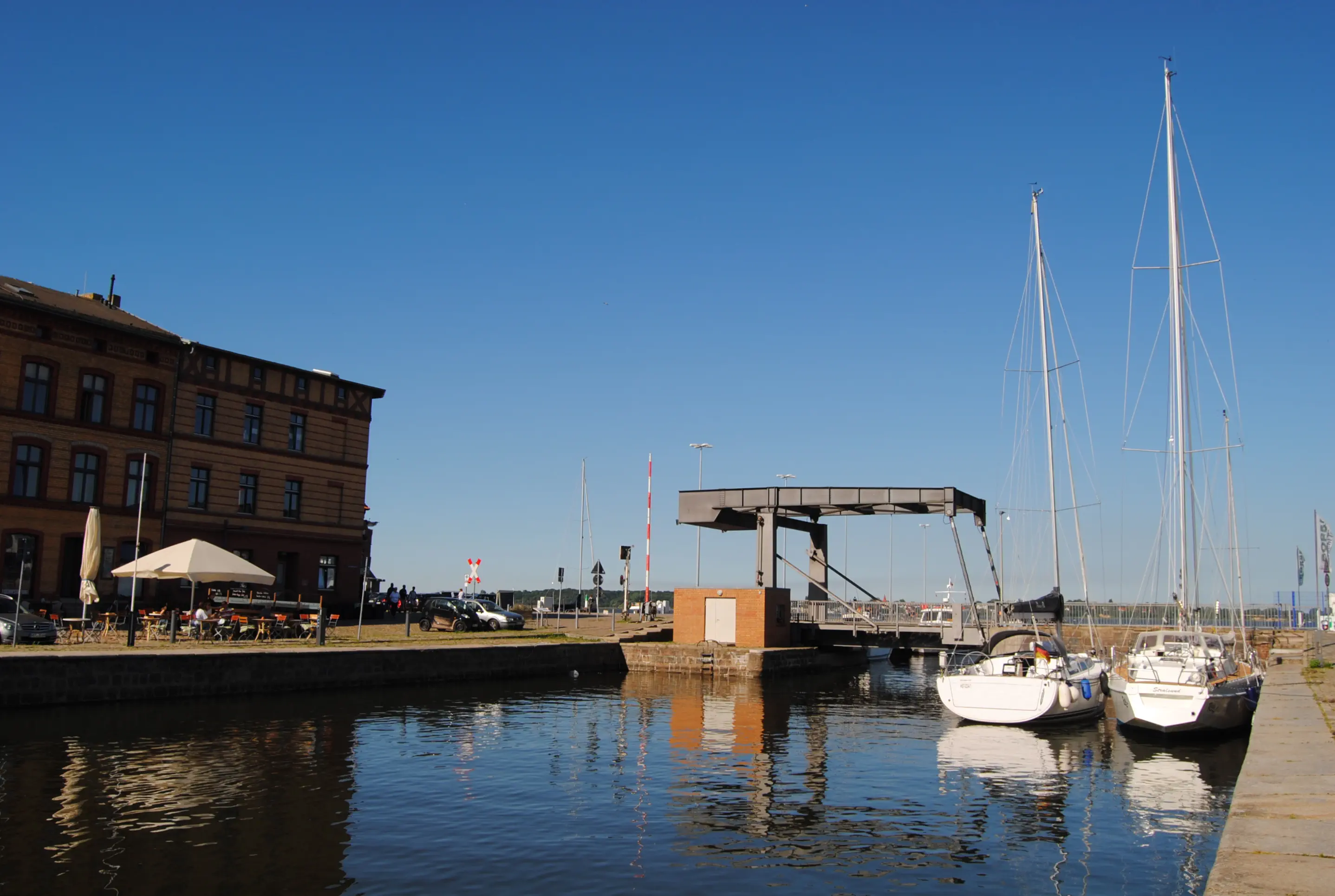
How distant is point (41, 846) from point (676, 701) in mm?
23480

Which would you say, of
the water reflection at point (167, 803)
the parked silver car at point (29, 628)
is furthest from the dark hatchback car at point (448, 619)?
the water reflection at point (167, 803)

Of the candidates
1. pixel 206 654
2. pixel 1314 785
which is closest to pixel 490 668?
pixel 206 654

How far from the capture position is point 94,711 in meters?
25.6

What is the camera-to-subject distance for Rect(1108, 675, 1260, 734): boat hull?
26750 millimetres

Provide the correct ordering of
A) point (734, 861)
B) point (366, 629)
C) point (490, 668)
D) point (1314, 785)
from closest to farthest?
1. point (1314, 785)
2. point (734, 861)
3. point (490, 668)
4. point (366, 629)

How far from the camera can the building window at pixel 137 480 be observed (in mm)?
46562

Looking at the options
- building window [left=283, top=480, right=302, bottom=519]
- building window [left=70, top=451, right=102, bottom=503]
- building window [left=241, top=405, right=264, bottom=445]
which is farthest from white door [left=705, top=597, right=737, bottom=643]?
building window [left=70, top=451, right=102, bottom=503]

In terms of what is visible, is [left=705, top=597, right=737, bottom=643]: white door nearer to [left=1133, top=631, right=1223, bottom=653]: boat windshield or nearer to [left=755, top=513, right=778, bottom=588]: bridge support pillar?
[left=755, top=513, right=778, bottom=588]: bridge support pillar

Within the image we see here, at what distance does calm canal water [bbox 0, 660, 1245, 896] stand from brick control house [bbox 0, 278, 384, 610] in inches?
785

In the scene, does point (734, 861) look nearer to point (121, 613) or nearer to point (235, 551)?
point (121, 613)

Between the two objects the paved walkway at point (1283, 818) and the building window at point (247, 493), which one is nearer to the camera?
the paved walkway at point (1283, 818)

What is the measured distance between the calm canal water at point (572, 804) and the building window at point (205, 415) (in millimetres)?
23913

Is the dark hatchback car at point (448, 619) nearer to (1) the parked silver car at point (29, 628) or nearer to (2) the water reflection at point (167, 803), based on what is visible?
(1) the parked silver car at point (29, 628)

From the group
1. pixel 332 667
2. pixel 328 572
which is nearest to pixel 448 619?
pixel 328 572
